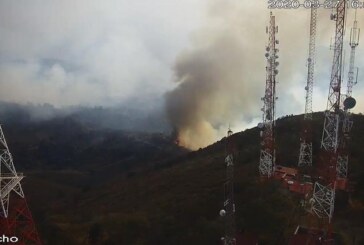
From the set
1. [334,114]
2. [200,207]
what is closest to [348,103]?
[334,114]

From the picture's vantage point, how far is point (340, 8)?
141ft

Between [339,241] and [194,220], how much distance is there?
66.8 feet

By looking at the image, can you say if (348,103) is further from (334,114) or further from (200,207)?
(200,207)

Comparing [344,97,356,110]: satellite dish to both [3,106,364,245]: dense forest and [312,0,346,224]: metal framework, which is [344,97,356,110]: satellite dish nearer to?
[312,0,346,224]: metal framework

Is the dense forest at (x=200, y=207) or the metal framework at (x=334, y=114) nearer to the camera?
the metal framework at (x=334, y=114)

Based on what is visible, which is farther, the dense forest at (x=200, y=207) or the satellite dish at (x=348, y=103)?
the dense forest at (x=200, y=207)

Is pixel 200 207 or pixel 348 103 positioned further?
pixel 200 207

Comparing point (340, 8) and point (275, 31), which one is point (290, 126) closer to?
point (275, 31)

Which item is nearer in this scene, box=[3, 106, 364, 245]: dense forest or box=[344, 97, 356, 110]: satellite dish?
box=[344, 97, 356, 110]: satellite dish

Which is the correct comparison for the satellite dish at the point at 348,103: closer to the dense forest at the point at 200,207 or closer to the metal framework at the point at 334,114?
the metal framework at the point at 334,114

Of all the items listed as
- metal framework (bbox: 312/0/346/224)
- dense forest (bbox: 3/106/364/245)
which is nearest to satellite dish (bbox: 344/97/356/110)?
metal framework (bbox: 312/0/346/224)

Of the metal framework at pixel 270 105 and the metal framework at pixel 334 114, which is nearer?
the metal framework at pixel 334 114

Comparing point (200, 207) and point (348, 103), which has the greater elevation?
point (348, 103)

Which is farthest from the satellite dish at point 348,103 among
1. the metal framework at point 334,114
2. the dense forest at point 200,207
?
the dense forest at point 200,207
